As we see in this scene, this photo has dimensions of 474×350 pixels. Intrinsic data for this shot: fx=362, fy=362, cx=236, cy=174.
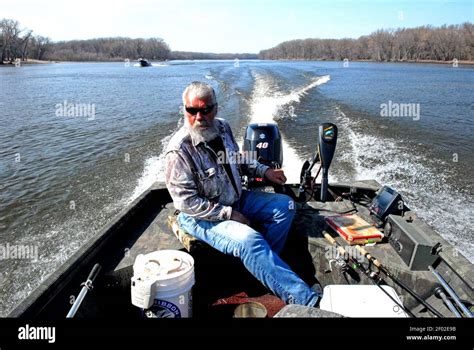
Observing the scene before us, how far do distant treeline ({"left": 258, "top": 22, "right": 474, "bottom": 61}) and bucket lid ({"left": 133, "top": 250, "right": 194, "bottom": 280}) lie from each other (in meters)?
60.3

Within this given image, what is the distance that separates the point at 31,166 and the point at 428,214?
7715mm

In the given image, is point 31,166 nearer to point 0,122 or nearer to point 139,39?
point 0,122

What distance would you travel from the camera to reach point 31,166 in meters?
7.81

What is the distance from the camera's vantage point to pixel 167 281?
6.43 feet

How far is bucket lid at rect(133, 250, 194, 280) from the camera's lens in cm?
199

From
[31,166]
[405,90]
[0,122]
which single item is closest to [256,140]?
[31,166]

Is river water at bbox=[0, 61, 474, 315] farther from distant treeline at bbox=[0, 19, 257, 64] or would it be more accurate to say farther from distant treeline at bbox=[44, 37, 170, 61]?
distant treeline at bbox=[44, 37, 170, 61]

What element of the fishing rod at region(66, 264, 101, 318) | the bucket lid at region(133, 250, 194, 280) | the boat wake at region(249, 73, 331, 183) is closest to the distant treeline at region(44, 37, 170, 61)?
the boat wake at region(249, 73, 331, 183)

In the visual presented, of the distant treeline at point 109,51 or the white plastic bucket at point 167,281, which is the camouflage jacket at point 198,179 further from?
the distant treeline at point 109,51

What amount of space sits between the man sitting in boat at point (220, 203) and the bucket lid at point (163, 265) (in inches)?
16.3

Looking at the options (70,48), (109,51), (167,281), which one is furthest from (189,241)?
(70,48)

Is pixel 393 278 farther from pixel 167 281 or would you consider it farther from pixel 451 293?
pixel 167 281

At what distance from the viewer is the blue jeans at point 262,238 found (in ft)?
7.55

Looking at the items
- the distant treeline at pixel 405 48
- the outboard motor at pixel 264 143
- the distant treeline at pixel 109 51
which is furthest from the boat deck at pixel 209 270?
the distant treeline at pixel 109 51
